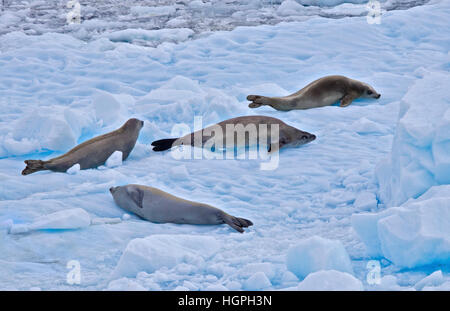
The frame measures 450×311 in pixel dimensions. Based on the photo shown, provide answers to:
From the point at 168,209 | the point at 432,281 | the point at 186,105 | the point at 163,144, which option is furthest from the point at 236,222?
Result: the point at 186,105

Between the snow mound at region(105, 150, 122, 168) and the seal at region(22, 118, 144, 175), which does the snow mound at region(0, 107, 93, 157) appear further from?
the snow mound at region(105, 150, 122, 168)

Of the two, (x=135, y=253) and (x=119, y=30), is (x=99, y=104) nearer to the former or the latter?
(x=135, y=253)

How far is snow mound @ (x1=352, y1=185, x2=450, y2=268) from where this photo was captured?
9.91 feet

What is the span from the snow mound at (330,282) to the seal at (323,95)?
3.40 m

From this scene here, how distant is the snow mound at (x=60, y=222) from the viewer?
366cm

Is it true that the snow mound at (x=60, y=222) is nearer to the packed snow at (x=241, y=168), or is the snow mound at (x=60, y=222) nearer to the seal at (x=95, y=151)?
the packed snow at (x=241, y=168)

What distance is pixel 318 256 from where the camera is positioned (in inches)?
120

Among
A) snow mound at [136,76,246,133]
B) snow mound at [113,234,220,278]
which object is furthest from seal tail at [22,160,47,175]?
snow mound at [113,234,220,278]

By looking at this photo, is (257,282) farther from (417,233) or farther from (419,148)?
(419,148)

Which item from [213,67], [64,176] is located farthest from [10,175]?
[213,67]

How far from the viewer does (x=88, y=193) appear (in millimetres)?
4367

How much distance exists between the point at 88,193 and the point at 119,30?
6.38 m

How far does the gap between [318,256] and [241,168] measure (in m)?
1.91

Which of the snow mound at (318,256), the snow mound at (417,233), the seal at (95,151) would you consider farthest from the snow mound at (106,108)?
the snow mound at (417,233)
